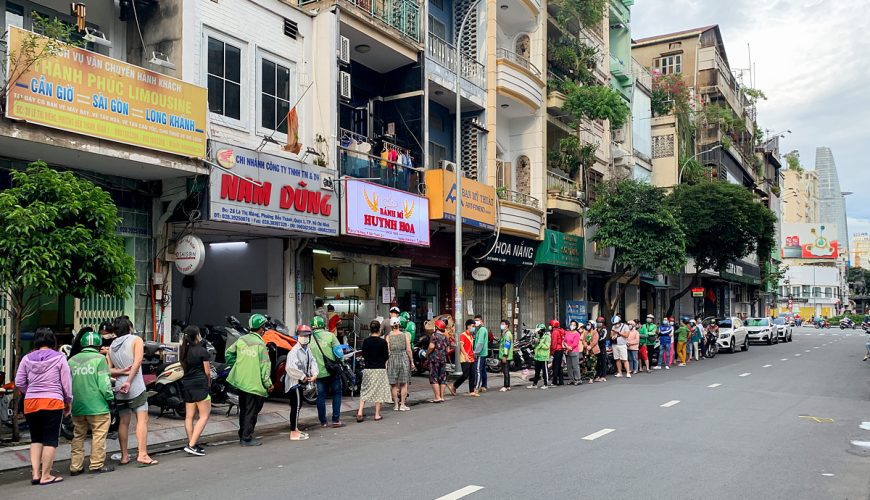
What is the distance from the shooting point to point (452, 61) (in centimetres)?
2344

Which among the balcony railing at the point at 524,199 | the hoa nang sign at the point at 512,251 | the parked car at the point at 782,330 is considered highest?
the balcony railing at the point at 524,199

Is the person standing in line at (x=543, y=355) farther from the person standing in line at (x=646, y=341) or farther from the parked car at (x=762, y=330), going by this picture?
the parked car at (x=762, y=330)

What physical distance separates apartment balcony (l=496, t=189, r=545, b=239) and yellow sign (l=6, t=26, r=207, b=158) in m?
13.0

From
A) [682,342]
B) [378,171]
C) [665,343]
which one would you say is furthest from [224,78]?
[682,342]

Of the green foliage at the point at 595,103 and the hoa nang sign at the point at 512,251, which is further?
the green foliage at the point at 595,103

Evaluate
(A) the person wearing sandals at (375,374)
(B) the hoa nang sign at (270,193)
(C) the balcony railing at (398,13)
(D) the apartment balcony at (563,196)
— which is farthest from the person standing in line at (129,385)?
(D) the apartment balcony at (563,196)

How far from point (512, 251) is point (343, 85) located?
35.2ft

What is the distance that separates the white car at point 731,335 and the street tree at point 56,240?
30.6 m

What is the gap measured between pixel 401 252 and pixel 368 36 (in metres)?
6.09

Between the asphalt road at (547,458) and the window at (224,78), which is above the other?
the window at (224,78)

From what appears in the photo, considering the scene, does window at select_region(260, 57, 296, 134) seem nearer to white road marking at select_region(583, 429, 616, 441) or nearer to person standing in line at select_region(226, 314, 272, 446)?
person standing in line at select_region(226, 314, 272, 446)

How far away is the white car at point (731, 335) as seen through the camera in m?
35.7

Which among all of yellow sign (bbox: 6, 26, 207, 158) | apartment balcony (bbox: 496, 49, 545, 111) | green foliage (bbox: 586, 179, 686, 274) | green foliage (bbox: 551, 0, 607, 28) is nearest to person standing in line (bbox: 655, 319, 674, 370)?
green foliage (bbox: 586, 179, 686, 274)

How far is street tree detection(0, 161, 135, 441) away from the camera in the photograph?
360 inches
